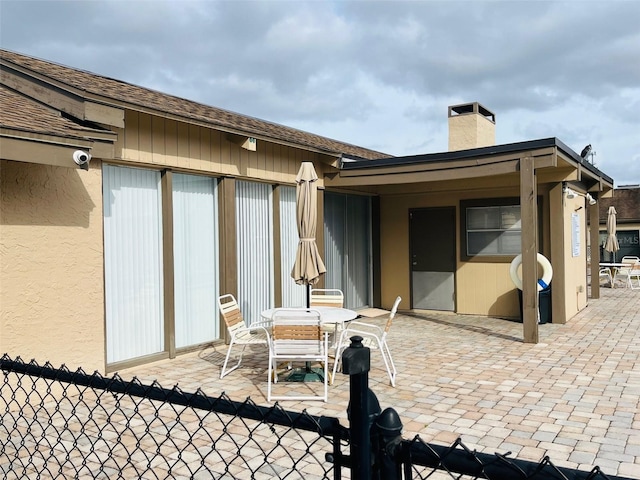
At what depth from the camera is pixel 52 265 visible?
505cm

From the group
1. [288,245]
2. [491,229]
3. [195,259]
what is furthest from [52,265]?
[491,229]

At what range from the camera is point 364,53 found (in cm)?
1283

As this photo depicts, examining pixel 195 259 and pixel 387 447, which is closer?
pixel 387 447

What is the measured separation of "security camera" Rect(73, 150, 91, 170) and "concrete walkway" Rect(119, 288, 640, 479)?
2295mm

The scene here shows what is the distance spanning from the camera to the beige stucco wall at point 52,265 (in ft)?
15.5

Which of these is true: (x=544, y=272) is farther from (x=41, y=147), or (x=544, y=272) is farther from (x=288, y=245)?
(x=41, y=147)

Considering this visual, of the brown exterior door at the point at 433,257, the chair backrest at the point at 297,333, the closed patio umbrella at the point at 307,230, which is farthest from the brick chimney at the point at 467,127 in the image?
the chair backrest at the point at 297,333

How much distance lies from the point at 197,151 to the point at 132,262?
168 centimetres

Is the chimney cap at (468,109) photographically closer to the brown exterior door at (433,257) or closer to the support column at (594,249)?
the support column at (594,249)

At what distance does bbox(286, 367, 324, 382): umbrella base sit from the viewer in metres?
5.54

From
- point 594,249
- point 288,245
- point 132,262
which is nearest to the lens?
point 132,262

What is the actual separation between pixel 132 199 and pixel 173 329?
1.65m

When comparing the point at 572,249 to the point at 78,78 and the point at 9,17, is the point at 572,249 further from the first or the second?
the point at 9,17

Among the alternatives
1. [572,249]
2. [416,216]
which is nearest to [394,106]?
[416,216]
